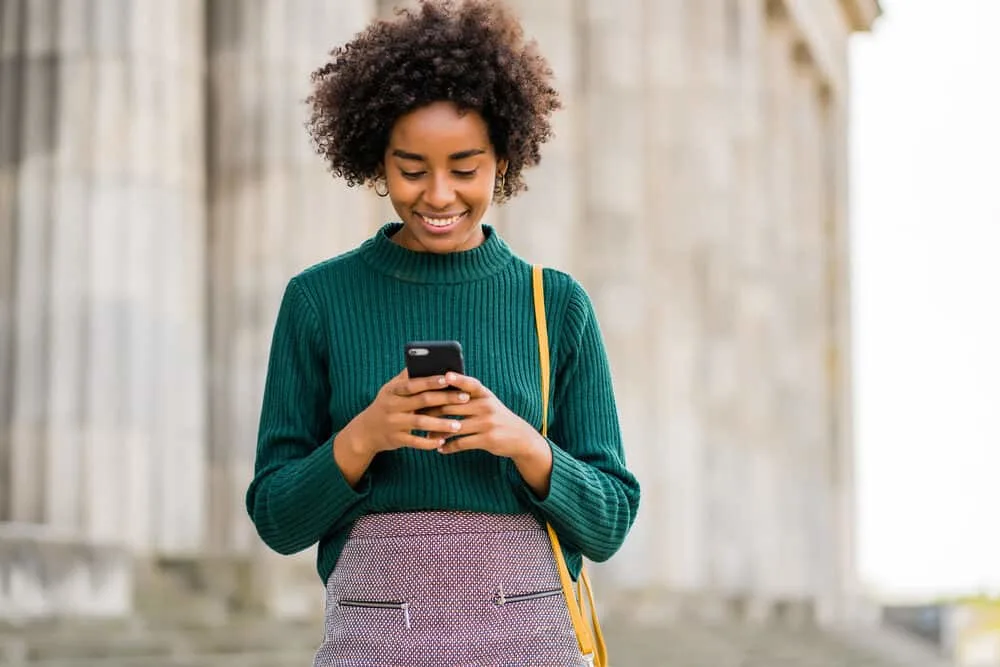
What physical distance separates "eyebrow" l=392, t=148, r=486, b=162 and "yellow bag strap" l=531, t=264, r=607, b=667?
0.31 metres

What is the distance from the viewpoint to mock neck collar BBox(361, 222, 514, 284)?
4.30m

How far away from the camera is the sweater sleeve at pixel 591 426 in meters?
4.25

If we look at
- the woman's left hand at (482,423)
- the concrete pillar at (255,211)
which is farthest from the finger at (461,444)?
the concrete pillar at (255,211)

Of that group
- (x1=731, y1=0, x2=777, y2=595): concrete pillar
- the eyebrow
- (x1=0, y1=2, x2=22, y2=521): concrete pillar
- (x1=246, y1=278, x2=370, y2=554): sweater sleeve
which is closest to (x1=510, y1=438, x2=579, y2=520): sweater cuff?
(x1=246, y1=278, x2=370, y2=554): sweater sleeve

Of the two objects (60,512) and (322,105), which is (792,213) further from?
(322,105)

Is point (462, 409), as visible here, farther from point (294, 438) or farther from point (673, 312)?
point (673, 312)

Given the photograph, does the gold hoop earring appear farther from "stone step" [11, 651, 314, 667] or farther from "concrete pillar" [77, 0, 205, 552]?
"concrete pillar" [77, 0, 205, 552]

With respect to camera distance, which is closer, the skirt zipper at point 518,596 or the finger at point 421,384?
the finger at point 421,384

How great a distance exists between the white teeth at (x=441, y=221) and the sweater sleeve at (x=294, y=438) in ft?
1.09

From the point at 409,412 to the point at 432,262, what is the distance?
555 millimetres

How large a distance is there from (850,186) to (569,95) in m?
25.6

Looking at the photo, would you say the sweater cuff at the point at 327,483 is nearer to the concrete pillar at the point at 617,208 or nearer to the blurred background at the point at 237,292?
the blurred background at the point at 237,292

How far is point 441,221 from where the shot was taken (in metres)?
4.22

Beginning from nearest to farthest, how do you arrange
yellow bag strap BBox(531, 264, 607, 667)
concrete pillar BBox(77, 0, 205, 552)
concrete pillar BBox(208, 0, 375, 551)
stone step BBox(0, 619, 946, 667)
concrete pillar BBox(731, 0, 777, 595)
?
1. yellow bag strap BBox(531, 264, 607, 667)
2. stone step BBox(0, 619, 946, 667)
3. concrete pillar BBox(77, 0, 205, 552)
4. concrete pillar BBox(208, 0, 375, 551)
5. concrete pillar BBox(731, 0, 777, 595)
